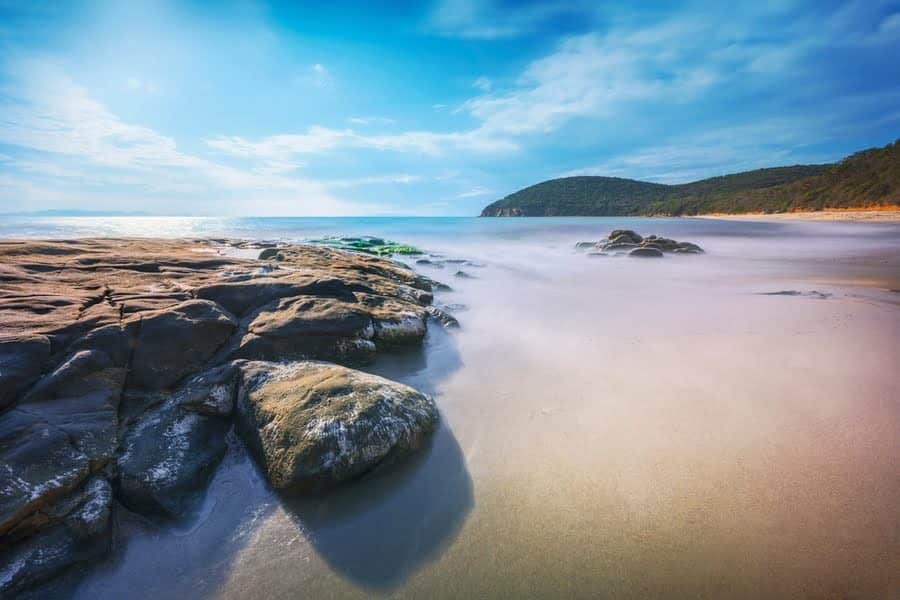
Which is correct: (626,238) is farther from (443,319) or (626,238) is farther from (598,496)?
(598,496)

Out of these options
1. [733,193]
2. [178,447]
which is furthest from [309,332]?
[733,193]

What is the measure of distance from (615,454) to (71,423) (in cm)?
517

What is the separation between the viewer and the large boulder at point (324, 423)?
352 cm

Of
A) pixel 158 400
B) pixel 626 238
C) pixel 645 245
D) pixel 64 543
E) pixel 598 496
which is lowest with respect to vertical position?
pixel 598 496

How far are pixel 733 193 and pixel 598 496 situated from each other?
107756mm

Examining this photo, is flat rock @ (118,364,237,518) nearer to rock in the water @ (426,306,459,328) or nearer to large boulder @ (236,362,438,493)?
large boulder @ (236,362,438,493)

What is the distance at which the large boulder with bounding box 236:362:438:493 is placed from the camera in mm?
3520

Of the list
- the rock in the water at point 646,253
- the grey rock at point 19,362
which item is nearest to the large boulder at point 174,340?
the grey rock at point 19,362

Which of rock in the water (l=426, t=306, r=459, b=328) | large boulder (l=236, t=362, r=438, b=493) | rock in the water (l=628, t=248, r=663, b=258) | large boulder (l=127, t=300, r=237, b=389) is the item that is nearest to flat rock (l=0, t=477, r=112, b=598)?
large boulder (l=236, t=362, r=438, b=493)

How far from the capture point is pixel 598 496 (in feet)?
11.4

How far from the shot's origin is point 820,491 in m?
3.34

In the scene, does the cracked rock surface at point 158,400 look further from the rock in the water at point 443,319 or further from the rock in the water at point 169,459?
the rock in the water at point 443,319

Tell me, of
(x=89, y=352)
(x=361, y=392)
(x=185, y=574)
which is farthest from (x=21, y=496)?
(x=361, y=392)

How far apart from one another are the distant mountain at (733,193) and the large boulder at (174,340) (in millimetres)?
72540
